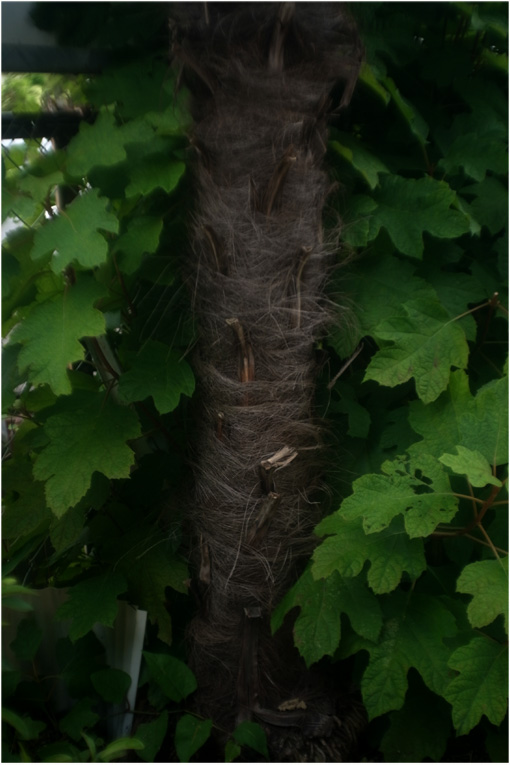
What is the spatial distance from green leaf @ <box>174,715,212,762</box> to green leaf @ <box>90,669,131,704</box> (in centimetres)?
12

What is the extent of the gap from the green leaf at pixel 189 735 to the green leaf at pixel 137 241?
0.76m

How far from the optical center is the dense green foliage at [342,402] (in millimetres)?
1021

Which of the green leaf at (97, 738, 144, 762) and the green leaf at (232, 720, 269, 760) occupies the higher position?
the green leaf at (97, 738, 144, 762)

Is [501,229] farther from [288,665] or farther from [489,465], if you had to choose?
[288,665]

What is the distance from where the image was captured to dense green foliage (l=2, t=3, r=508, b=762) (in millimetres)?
1021

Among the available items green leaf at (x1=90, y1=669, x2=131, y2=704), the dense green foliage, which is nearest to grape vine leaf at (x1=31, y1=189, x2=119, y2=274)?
the dense green foliage

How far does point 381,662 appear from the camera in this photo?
1.06 metres

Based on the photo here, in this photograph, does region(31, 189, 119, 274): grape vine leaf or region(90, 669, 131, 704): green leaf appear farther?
region(90, 669, 131, 704): green leaf

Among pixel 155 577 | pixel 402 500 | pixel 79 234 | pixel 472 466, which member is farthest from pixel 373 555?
pixel 79 234

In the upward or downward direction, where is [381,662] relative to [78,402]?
downward

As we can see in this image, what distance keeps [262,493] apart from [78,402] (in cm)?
35

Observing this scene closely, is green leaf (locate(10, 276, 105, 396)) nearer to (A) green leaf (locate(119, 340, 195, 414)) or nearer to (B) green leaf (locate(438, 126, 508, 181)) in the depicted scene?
(A) green leaf (locate(119, 340, 195, 414))

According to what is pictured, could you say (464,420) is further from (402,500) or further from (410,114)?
(410,114)

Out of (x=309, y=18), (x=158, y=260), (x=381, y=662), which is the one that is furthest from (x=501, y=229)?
(x=381, y=662)
